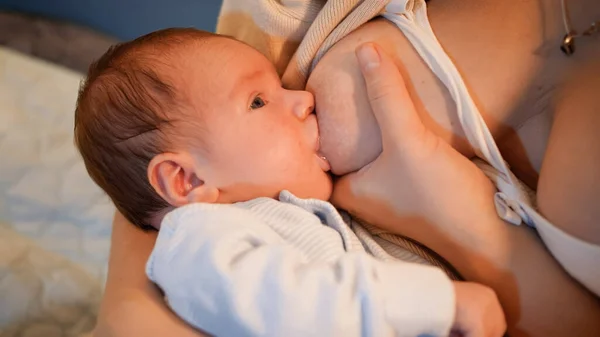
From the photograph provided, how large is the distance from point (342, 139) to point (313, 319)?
0.85 feet

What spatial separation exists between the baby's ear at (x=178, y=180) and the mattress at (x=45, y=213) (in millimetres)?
606

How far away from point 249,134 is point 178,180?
0.38 feet

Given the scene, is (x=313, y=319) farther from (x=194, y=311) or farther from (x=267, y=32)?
(x=267, y=32)

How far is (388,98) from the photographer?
0.69m

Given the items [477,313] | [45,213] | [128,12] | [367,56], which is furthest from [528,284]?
[128,12]

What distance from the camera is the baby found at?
578mm

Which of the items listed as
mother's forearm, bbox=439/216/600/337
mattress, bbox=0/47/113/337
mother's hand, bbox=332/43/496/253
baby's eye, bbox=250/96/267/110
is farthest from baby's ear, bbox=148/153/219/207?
mattress, bbox=0/47/113/337

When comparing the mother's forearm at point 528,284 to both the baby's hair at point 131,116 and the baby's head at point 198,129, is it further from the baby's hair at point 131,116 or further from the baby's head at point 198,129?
the baby's hair at point 131,116

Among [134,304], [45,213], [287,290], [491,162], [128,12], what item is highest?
[491,162]

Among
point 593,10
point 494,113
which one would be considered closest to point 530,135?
point 494,113

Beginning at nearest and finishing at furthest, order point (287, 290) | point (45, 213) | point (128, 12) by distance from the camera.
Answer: point (287, 290) → point (45, 213) → point (128, 12)

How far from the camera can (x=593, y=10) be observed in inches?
25.6

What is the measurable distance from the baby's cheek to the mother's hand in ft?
0.08

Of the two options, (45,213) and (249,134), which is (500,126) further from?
(45,213)
